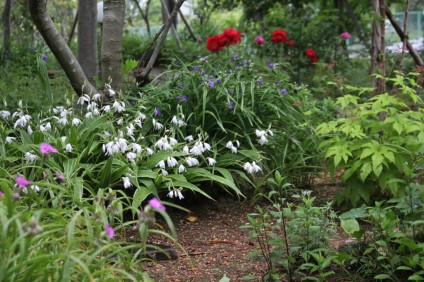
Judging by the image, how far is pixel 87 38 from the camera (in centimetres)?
709

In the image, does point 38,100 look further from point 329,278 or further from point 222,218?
point 329,278

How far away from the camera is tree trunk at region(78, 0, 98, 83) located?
7035 mm

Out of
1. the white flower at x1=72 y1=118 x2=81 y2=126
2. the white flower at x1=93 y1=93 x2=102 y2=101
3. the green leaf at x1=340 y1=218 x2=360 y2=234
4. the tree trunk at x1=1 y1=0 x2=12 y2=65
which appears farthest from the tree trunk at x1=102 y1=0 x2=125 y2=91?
the tree trunk at x1=1 y1=0 x2=12 y2=65

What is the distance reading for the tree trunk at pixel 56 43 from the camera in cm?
482

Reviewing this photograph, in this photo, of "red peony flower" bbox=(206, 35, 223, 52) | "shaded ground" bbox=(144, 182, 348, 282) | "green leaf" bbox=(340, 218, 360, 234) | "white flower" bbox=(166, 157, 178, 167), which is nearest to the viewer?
"green leaf" bbox=(340, 218, 360, 234)

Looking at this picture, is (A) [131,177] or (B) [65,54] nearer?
(A) [131,177]

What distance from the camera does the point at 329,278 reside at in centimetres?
349

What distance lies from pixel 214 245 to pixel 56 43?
2.10 meters

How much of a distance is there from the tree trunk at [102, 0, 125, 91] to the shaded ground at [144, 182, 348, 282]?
53.9 inches

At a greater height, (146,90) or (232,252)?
(146,90)

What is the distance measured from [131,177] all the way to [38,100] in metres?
2.03

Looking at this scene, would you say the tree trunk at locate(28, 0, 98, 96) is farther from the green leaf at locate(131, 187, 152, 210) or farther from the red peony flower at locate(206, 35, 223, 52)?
the red peony flower at locate(206, 35, 223, 52)

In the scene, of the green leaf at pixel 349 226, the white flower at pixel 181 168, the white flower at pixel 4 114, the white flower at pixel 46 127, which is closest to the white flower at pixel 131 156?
the white flower at pixel 181 168

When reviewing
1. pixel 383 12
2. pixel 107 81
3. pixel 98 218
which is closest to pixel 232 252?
pixel 98 218
